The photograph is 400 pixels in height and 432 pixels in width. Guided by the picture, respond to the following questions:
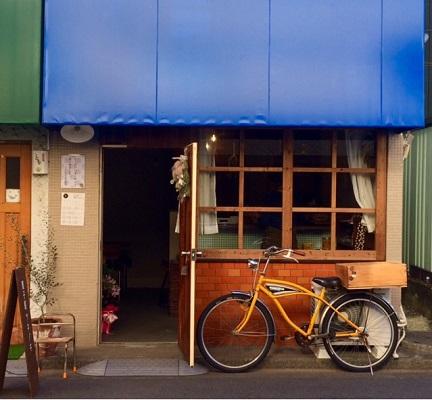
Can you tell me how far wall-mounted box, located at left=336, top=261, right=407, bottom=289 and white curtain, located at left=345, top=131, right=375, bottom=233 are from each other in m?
0.88

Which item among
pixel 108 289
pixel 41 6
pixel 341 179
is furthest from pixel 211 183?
pixel 41 6

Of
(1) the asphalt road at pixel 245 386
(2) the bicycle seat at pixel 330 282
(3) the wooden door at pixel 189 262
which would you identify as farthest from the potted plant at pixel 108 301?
(2) the bicycle seat at pixel 330 282

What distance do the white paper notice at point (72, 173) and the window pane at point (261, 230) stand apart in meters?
1.95

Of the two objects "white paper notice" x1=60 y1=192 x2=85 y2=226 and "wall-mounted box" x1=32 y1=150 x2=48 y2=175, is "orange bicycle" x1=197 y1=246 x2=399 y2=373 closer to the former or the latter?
"white paper notice" x1=60 y1=192 x2=85 y2=226

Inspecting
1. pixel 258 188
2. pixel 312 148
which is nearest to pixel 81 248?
pixel 258 188

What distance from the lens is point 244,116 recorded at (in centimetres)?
686

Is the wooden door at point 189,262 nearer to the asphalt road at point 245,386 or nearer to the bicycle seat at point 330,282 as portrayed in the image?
the asphalt road at point 245,386

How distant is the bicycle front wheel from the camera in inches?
257

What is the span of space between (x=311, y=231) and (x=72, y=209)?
278 centimetres

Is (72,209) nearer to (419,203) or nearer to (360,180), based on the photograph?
(360,180)

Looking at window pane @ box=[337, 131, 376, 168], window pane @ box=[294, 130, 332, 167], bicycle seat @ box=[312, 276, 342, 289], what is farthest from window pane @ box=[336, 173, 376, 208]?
bicycle seat @ box=[312, 276, 342, 289]

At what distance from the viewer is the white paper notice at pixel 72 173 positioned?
7.29 metres

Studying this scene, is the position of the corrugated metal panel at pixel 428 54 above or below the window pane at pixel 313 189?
above

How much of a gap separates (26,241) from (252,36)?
3.46 m
